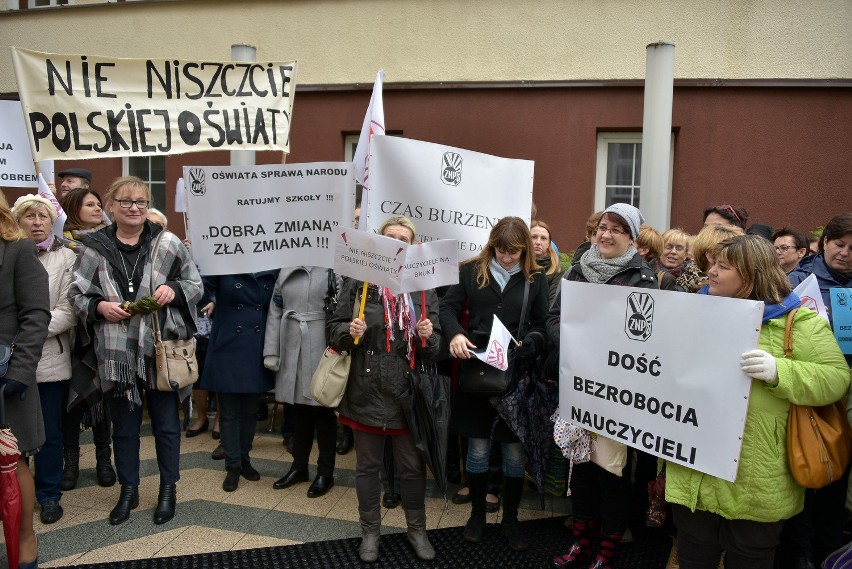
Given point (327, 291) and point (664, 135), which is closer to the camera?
point (327, 291)

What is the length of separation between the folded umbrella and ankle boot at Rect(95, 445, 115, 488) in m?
1.57

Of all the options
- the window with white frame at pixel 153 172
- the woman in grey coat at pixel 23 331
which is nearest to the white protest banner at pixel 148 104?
the woman in grey coat at pixel 23 331

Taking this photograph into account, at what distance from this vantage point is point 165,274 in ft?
14.4

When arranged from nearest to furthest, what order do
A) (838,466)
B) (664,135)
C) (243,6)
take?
(838,466)
(664,135)
(243,6)

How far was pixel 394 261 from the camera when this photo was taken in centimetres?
362

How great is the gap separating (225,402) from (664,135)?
512cm

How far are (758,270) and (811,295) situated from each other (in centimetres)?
60

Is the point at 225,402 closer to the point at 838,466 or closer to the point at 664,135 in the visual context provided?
the point at 838,466

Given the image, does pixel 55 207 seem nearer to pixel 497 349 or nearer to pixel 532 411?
pixel 497 349

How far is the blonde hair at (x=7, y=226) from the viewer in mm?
3545

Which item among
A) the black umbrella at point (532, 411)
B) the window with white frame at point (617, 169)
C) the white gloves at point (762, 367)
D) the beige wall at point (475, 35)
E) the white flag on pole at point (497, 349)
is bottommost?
the black umbrella at point (532, 411)

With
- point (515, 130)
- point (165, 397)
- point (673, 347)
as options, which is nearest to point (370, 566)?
point (165, 397)

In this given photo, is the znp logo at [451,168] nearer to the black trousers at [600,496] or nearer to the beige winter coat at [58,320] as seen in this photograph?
the black trousers at [600,496]

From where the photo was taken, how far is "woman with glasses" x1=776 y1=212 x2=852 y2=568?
3691mm
